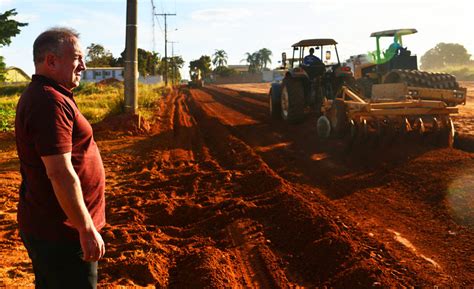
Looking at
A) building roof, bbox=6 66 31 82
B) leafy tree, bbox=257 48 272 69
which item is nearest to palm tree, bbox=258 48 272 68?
leafy tree, bbox=257 48 272 69

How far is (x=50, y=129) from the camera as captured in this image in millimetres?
2047

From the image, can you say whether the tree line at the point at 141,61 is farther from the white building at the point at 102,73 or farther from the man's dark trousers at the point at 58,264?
the man's dark trousers at the point at 58,264

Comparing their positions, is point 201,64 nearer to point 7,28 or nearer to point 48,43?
point 7,28

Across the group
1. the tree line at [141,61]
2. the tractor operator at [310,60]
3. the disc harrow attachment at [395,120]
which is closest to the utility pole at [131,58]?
the tractor operator at [310,60]

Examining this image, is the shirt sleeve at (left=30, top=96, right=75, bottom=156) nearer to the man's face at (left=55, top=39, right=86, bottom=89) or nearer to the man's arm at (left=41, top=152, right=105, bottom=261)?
the man's arm at (left=41, top=152, right=105, bottom=261)

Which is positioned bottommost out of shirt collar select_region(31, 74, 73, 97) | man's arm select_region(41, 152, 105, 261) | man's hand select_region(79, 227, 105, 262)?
man's hand select_region(79, 227, 105, 262)

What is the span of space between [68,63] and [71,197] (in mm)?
668

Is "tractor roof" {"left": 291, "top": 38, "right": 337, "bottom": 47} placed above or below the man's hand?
above

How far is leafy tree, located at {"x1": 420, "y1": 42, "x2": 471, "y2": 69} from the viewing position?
114438 mm

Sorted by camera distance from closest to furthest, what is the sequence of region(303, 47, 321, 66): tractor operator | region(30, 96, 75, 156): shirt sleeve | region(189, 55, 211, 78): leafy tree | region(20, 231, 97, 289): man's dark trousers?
region(30, 96, 75, 156): shirt sleeve
region(20, 231, 97, 289): man's dark trousers
region(303, 47, 321, 66): tractor operator
region(189, 55, 211, 78): leafy tree

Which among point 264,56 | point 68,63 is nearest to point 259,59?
point 264,56

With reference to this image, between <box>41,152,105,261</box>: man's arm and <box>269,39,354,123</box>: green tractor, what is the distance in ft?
33.2

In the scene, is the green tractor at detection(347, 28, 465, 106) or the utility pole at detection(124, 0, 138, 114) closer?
the green tractor at detection(347, 28, 465, 106)

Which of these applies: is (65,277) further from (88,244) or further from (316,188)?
(316,188)
